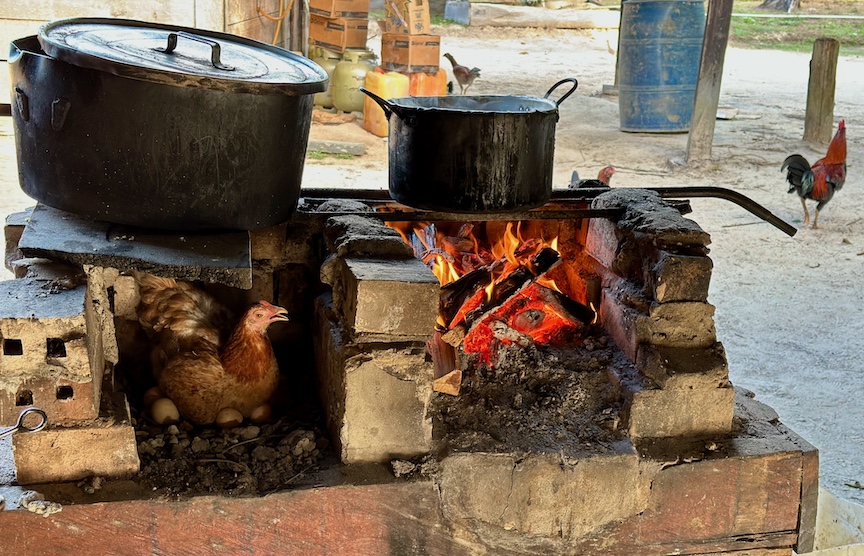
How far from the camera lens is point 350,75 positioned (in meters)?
10.9

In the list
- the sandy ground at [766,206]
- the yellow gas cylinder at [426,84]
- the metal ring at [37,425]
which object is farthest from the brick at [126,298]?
the yellow gas cylinder at [426,84]

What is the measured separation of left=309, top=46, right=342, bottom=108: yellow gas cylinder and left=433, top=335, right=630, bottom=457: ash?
8.31 m

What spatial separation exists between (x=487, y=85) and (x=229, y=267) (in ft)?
39.8

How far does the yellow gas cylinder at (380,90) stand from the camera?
32.6 ft

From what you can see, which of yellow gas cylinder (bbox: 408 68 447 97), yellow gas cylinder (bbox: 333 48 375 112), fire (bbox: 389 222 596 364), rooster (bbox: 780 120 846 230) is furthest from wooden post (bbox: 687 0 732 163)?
fire (bbox: 389 222 596 364)

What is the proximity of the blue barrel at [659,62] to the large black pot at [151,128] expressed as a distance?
894 centimetres

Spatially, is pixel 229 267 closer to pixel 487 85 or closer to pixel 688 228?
pixel 688 228

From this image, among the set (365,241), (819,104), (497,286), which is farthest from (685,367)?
(819,104)

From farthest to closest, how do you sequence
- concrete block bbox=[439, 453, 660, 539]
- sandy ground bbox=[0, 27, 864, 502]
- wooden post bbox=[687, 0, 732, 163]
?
wooden post bbox=[687, 0, 732, 163] → sandy ground bbox=[0, 27, 864, 502] → concrete block bbox=[439, 453, 660, 539]

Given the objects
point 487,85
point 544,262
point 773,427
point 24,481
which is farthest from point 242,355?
point 487,85

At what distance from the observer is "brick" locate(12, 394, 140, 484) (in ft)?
7.74

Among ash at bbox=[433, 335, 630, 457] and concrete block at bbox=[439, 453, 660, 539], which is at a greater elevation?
ash at bbox=[433, 335, 630, 457]

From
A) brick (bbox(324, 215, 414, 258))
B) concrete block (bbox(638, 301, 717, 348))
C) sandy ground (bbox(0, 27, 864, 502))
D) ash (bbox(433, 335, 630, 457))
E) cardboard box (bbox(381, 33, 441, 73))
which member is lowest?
sandy ground (bbox(0, 27, 864, 502))

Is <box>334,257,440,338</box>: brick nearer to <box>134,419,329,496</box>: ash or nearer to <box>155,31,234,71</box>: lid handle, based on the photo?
<box>134,419,329,496</box>: ash
